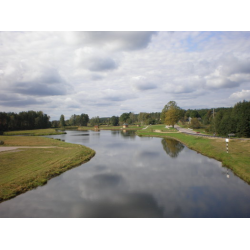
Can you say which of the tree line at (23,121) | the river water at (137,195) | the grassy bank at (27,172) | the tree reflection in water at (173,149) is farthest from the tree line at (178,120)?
the grassy bank at (27,172)

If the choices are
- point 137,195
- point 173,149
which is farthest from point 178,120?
point 137,195

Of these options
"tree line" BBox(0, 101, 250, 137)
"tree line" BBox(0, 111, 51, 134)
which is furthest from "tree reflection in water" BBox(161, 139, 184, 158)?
"tree line" BBox(0, 111, 51, 134)

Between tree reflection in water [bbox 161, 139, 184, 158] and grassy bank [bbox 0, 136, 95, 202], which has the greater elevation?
grassy bank [bbox 0, 136, 95, 202]

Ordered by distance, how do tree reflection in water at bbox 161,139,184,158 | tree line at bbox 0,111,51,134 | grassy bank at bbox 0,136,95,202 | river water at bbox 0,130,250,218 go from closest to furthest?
river water at bbox 0,130,250,218 < grassy bank at bbox 0,136,95,202 < tree reflection in water at bbox 161,139,184,158 < tree line at bbox 0,111,51,134

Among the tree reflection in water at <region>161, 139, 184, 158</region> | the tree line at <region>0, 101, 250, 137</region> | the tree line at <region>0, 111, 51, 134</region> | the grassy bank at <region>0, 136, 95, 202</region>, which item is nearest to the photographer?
the grassy bank at <region>0, 136, 95, 202</region>

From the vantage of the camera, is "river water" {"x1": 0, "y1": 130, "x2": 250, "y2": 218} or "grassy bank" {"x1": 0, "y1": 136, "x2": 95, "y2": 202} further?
"grassy bank" {"x1": 0, "y1": 136, "x2": 95, "y2": 202}

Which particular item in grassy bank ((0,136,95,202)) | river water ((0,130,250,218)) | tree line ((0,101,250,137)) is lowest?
river water ((0,130,250,218))

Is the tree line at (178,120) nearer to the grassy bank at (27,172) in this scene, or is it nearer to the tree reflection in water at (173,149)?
the tree reflection in water at (173,149)

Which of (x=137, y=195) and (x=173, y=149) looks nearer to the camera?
(x=137, y=195)

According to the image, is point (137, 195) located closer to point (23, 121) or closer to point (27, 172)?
point (27, 172)

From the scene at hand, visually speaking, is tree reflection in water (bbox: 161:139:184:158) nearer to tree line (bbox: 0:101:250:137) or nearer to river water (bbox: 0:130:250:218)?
river water (bbox: 0:130:250:218)
